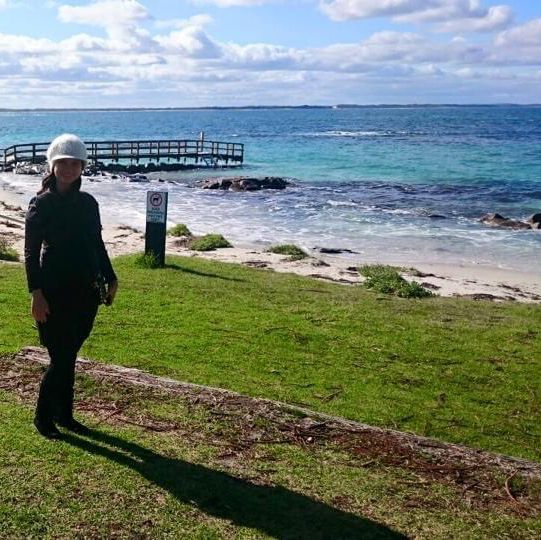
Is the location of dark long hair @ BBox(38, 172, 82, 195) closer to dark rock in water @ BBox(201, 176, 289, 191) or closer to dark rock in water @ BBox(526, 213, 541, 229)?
dark rock in water @ BBox(526, 213, 541, 229)

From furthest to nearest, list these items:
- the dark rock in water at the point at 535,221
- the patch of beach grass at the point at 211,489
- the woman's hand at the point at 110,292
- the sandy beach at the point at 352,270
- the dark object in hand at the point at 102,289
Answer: the dark rock in water at the point at 535,221, the sandy beach at the point at 352,270, the woman's hand at the point at 110,292, the dark object in hand at the point at 102,289, the patch of beach grass at the point at 211,489

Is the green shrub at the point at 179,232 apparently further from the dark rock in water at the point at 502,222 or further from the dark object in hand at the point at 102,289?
the dark object in hand at the point at 102,289

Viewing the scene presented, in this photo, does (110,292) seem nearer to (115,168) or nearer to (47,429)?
(47,429)

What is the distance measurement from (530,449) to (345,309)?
165 inches

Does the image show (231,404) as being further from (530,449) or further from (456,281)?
(456,281)

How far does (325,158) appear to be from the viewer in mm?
57531

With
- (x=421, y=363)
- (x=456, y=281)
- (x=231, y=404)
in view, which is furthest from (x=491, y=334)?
(x=456, y=281)

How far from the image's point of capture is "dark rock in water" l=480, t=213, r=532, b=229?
24.9m

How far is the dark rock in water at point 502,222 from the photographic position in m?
24.9

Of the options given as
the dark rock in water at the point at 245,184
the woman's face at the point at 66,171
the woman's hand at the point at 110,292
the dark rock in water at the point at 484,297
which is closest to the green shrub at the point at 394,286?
the dark rock in water at the point at 484,297

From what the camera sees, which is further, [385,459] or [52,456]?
[385,459]

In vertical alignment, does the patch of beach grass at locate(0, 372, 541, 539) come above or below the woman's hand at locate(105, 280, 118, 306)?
below

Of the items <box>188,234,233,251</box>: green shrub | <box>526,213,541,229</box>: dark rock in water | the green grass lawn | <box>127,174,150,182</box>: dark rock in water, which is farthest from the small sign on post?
<box>127,174,150,182</box>: dark rock in water

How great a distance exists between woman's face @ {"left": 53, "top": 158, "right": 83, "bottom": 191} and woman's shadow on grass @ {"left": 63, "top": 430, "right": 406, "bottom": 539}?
4.86 feet
